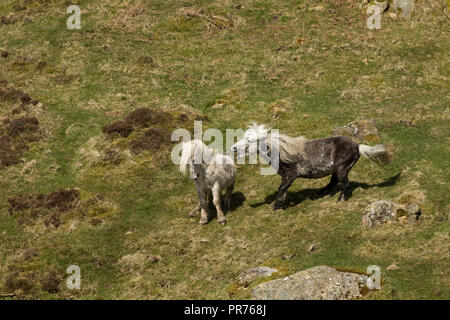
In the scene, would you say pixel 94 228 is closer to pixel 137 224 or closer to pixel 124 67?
pixel 137 224

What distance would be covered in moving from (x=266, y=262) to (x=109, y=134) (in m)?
16.3

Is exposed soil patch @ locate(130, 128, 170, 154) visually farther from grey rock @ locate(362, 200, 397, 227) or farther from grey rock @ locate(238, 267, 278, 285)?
grey rock @ locate(362, 200, 397, 227)

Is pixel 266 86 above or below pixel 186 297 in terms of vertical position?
above

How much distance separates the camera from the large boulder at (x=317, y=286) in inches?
617

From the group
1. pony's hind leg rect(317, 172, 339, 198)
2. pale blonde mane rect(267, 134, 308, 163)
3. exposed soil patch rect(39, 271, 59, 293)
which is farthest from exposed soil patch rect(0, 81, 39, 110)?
pony's hind leg rect(317, 172, 339, 198)

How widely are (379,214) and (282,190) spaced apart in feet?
14.7

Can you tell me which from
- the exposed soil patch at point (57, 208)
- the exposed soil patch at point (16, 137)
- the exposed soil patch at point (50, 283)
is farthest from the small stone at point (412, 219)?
the exposed soil patch at point (16, 137)

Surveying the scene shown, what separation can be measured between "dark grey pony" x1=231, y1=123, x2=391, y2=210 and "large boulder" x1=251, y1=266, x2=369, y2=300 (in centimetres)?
682

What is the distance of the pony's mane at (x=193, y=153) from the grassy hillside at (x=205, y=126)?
3.01m

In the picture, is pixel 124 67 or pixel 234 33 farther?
pixel 234 33

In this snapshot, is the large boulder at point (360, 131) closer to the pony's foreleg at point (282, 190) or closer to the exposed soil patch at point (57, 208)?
the pony's foreleg at point (282, 190)

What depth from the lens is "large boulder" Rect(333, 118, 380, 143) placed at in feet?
93.9

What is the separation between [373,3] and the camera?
42625 mm
